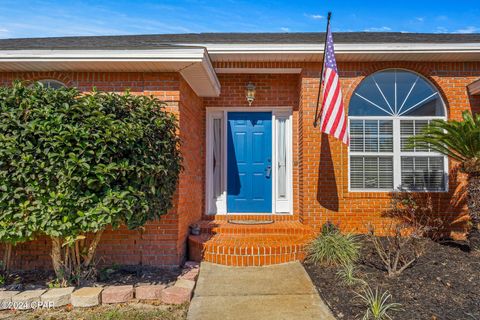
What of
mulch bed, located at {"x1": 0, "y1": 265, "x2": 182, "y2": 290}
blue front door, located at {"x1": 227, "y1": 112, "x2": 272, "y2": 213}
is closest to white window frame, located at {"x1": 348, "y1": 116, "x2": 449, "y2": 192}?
blue front door, located at {"x1": 227, "y1": 112, "x2": 272, "y2": 213}

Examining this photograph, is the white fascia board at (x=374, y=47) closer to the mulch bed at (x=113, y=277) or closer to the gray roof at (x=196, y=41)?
the gray roof at (x=196, y=41)

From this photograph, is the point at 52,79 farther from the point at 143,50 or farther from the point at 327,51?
the point at 327,51

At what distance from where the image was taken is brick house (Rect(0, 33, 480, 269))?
15.2 feet

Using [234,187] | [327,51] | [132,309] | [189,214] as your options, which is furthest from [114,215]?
[327,51]

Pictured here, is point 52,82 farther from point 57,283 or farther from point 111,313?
point 111,313

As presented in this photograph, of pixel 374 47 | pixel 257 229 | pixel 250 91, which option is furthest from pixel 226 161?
pixel 374 47

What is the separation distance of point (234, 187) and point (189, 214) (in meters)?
1.41

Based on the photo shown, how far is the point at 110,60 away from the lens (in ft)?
14.7

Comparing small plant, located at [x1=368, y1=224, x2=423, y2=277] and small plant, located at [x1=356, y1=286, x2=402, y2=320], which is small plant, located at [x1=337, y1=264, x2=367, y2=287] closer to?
small plant, located at [x1=356, y1=286, x2=402, y2=320]

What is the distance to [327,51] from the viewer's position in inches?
193

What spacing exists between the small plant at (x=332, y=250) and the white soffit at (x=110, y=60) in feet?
10.3

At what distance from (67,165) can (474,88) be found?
661cm

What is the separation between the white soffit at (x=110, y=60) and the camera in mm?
4359

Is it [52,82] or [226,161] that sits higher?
[52,82]
